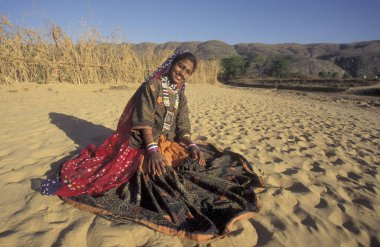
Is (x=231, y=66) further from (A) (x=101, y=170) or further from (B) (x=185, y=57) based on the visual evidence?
(A) (x=101, y=170)

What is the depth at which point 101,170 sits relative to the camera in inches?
83.4

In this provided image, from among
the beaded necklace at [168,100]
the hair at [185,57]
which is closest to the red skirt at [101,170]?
the beaded necklace at [168,100]

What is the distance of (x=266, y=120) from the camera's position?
5676 mm

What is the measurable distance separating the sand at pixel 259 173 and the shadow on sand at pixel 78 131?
0.01m

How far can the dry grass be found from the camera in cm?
814

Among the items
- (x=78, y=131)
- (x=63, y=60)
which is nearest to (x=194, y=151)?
(x=78, y=131)

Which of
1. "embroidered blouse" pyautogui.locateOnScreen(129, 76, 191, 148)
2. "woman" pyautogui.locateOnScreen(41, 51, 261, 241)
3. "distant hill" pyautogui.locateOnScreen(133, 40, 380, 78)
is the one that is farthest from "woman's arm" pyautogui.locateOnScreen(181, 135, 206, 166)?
"distant hill" pyautogui.locateOnScreen(133, 40, 380, 78)

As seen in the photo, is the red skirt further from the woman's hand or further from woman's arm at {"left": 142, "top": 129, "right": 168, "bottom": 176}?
the woman's hand

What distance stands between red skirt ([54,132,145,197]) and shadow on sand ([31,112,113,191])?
1.69 ft

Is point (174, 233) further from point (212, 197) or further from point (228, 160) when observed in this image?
point (228, 160)

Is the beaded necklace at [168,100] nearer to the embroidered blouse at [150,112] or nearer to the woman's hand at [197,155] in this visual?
the embroidered blouse at [150,112]

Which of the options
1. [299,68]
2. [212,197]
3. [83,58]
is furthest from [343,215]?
[299,68]

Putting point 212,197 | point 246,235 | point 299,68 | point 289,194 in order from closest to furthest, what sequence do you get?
point 246,235 → point 212,197 → point 289,194 → point 299,68

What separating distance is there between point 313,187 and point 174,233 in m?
1.47
